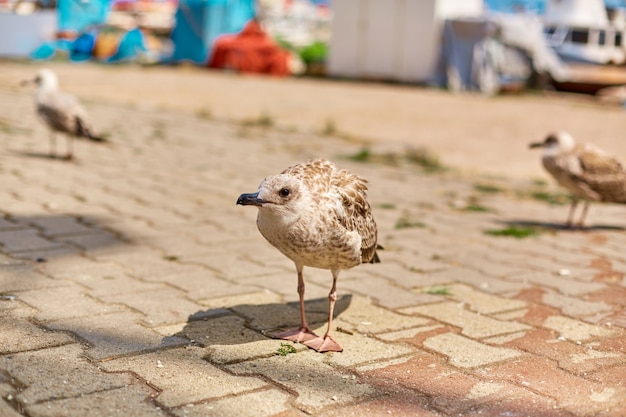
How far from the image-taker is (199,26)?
77.0 feet

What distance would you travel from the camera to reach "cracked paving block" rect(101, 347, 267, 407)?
10.9ft

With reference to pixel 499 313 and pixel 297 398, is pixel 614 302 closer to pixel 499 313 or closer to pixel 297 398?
pixel 499 313

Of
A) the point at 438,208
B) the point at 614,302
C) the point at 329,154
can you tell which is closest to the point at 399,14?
the point at 329,154

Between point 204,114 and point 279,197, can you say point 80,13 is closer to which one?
point 204,114

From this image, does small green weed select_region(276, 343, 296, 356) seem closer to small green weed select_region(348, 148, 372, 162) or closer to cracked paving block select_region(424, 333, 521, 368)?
cracked paving block select_region(424, 333, 521, 368)

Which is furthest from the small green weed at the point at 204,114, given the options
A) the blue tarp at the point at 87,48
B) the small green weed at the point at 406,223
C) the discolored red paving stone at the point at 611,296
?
the blue tarp at the point at 87,48

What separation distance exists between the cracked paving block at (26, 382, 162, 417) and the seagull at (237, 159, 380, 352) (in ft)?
3.21

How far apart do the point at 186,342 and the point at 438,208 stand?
4.14 meters

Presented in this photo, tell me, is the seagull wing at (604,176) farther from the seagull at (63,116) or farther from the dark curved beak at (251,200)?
the seagull at (63,116)

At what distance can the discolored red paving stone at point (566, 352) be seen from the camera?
12.8 feet

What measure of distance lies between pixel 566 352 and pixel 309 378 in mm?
1388

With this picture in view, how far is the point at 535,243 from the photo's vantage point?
654 centimetres

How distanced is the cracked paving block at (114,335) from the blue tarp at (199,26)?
66.3ft

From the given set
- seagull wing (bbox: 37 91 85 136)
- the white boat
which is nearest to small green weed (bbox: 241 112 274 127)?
seagull wing (bbox: 37 91 85 136)
